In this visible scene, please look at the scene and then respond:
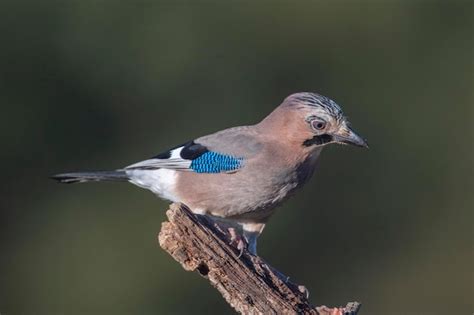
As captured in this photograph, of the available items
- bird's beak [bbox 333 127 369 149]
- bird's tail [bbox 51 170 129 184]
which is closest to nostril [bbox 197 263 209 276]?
bird's beak [bbox 333 127 369 149]

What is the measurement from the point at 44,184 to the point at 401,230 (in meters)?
5.49

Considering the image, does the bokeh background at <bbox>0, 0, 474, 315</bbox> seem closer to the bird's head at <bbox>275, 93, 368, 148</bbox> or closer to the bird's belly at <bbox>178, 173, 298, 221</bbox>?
the bird's belly at <bbox>178, 173, 298, 221</bbox>

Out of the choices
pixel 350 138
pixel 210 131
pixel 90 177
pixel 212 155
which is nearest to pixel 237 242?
pixel 350 138

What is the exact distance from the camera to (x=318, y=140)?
27.7 ft

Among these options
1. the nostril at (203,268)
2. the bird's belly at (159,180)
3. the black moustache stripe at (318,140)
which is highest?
the black moustache stripe at (318,140)

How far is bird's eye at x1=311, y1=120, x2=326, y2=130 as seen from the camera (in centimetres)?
Result: 830

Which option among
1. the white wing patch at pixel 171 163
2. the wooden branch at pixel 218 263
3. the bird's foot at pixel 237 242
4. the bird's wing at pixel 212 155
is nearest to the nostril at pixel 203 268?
→ the wooden branch at pixel 218 263

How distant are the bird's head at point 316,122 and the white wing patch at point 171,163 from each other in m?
0.85

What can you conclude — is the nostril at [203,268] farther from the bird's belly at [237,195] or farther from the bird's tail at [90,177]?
the bird's tail at [90,177]

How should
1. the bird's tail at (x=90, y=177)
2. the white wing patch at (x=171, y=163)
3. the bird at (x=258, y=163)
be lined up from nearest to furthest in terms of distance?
the bird at (x=258, y=163)
the white wing patch at (x=171, y=163)
the bird's tail at (x=90, y=177)

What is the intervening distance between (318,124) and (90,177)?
6.51 feet

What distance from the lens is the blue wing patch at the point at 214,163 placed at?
336 inches

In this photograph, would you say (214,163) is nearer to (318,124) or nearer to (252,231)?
(252,231)

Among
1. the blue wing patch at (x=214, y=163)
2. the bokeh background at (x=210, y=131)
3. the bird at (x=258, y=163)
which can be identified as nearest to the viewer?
the bird at (x=258, y=163)
